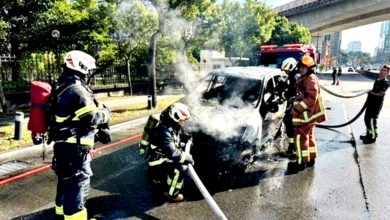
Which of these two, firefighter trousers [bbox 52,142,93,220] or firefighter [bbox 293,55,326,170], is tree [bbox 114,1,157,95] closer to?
firefighter [bbox 293,55,326,170]

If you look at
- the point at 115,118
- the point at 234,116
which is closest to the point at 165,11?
the point at 115,118

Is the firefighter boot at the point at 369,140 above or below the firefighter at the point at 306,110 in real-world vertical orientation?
below

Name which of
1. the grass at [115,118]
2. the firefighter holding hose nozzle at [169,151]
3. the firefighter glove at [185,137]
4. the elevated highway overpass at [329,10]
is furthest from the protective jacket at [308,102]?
the elevated highway overpass at [329,10]

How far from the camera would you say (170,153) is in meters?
4.34

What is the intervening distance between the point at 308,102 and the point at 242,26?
81.3ft

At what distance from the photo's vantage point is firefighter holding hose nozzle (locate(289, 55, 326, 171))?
5.87m

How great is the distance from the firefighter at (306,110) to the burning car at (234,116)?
58 centimetres

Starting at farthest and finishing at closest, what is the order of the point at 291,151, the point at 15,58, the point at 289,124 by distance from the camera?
the point at 15,58 → the point at 289,124 → the point at 291,151

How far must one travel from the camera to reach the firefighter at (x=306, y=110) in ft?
19.2

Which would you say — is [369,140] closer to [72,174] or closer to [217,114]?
[217,114]

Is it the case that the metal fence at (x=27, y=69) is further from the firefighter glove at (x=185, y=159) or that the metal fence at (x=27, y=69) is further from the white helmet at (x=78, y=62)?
the firefighter glove at (x=185, y=159)

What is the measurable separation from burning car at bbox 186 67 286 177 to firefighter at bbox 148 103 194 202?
0.64 metres

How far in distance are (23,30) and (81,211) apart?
9329mm

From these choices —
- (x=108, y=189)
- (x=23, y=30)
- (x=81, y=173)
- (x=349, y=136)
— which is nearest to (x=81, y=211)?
(x=81, y=173)
